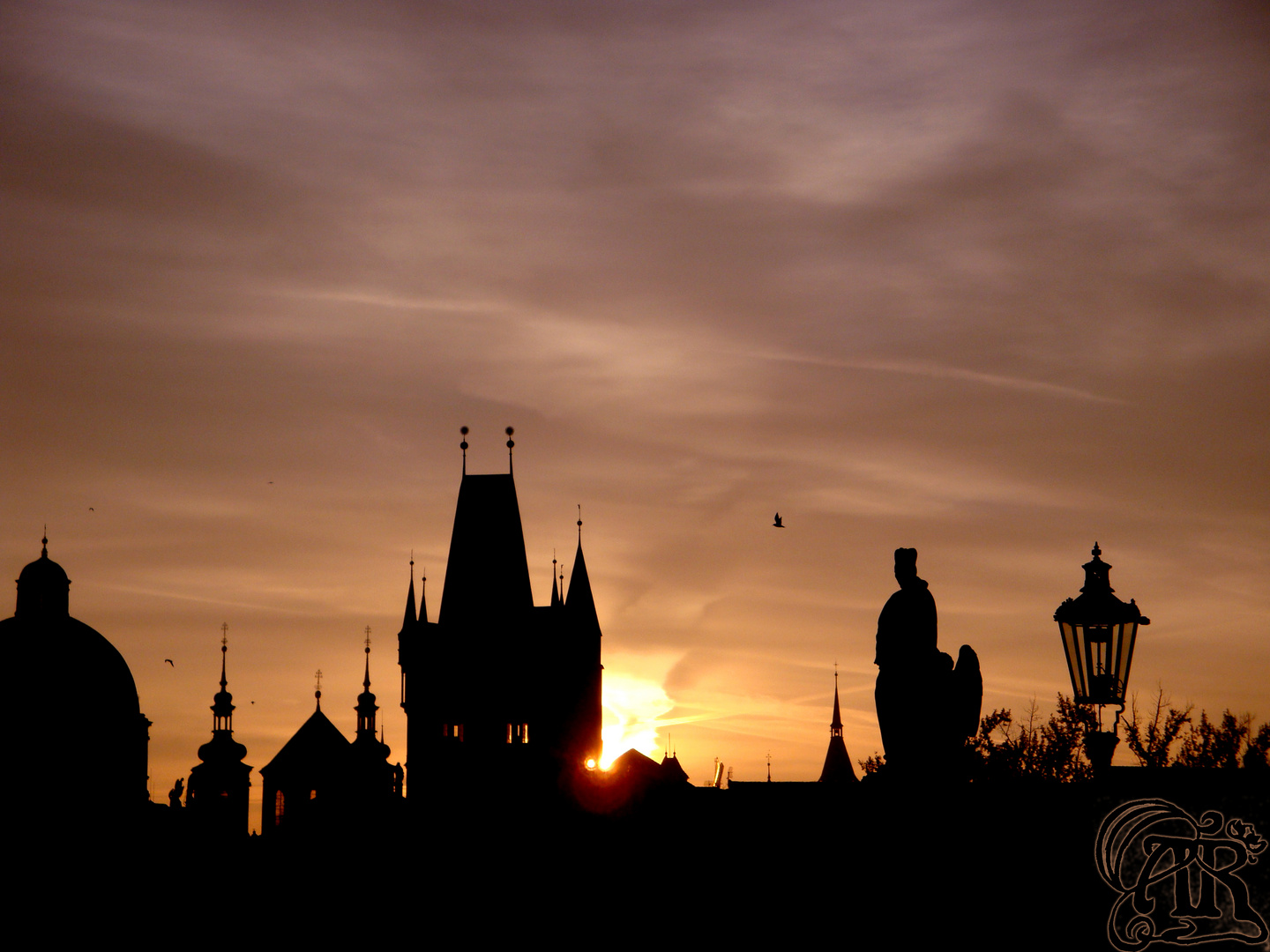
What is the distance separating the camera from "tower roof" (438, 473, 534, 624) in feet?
367

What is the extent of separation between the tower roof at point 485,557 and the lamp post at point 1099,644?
313 feet

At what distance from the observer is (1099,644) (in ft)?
56.7

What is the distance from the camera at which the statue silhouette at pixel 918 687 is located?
1988 centimetres

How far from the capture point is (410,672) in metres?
112

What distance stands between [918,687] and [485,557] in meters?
94.3

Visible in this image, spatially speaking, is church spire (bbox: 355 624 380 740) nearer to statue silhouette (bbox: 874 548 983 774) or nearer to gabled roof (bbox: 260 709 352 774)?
gabled roof (bbox: 260 709 352 774)

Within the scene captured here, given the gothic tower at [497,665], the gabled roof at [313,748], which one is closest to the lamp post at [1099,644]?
the gothic tower at [497,665]

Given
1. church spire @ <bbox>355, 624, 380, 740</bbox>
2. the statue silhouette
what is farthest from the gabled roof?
the statue silhouette

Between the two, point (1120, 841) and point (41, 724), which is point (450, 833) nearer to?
point (1120, 841)

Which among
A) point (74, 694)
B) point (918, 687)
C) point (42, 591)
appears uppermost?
point (42, 591)

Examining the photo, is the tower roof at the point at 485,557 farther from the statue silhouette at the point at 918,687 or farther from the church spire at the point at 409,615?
the statue silhouette at the point at 918,687

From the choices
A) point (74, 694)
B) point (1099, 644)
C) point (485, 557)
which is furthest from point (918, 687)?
A: point (74, 694)

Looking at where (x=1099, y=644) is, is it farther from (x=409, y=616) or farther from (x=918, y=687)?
(x=409, y=616)

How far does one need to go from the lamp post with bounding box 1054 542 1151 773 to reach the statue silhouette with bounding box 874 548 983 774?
267cm
